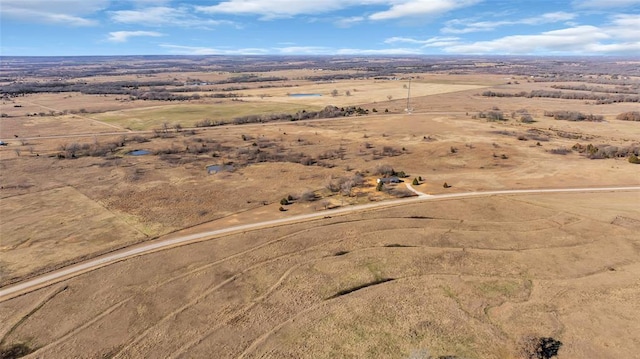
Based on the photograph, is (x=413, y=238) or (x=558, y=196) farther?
(x=558, y=196)

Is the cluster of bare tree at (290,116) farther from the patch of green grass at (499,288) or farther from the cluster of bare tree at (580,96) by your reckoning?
the patch of green grass at (499,288)

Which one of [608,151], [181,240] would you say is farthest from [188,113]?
[608,151]

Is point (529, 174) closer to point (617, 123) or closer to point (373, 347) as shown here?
point (373, 347)

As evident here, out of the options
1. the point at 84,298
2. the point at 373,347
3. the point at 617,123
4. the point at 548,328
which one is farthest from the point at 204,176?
the point at 617,123

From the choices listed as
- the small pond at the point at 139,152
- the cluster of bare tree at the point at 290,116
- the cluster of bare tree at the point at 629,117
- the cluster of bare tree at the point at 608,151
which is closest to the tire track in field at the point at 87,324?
the small pond at the point at 139,152

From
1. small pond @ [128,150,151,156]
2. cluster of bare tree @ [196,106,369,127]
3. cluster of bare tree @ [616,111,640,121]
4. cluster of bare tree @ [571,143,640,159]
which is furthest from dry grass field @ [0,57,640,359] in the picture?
cluster of bare tree @ [616,111,640,121]

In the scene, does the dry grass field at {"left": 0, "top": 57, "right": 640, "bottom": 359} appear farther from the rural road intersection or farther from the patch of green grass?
the rural road intersection
